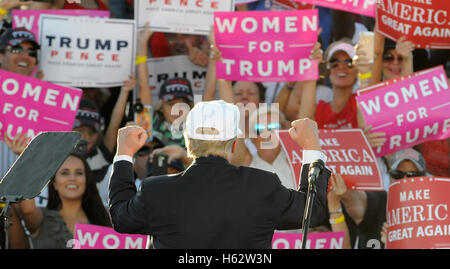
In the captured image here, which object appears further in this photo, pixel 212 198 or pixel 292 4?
pixel 292 4

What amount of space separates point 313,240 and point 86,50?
226 cm

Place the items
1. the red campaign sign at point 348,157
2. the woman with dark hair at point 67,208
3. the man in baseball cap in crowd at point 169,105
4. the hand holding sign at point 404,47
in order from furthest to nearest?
the hand holding sign at point 404,47 < the man in baseball cap in crowd at point 169,105 < the woman with dark hair at point 67,208 < the red campaign sign at point 348,157

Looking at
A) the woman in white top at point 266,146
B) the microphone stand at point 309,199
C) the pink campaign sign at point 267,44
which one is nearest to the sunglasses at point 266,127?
the woman in white top at point 266,146

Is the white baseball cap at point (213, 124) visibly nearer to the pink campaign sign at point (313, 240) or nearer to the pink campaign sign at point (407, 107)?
the pink campaign sign at point (313, 240)

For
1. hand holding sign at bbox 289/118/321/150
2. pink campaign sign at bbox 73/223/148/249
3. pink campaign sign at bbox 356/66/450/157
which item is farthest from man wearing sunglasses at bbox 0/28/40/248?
hand holding sign at bbox 289/118/321/150

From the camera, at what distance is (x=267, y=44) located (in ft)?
23.3

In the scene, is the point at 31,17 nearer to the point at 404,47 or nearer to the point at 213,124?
the point at 404,47

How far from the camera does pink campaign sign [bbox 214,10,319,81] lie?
23.1 feet

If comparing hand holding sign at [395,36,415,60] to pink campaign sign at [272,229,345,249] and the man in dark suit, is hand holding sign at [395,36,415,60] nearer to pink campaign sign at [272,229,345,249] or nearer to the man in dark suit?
pink campaign sign at [272,229,345,249]

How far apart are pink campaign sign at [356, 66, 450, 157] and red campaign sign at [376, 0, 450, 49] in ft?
1.39

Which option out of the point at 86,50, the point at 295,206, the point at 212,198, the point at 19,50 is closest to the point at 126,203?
the point at 212,198

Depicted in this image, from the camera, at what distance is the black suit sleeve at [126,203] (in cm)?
353
